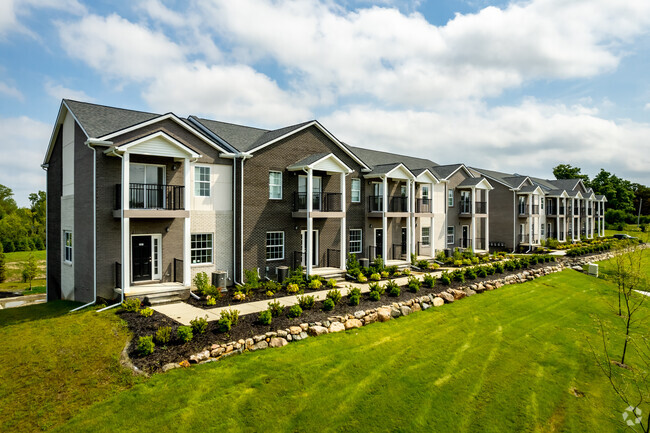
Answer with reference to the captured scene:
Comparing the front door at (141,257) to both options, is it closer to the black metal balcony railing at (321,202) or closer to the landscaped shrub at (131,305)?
the landscaped shrub at (131,305)

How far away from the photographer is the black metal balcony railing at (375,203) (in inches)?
950

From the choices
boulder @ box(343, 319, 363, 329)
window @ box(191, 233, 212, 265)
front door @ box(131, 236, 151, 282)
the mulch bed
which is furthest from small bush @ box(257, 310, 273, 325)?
front door @ box(131, 236, 151, 282)

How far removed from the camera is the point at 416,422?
25.3 ft

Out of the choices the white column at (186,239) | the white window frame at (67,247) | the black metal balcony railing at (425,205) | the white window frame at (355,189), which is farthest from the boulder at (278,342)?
the black metal balcony railing at (425,205)

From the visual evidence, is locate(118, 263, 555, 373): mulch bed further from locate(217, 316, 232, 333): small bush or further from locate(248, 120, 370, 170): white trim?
locate(248, 120, 370, 170): white trim

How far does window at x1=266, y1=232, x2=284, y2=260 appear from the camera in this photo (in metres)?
19.2

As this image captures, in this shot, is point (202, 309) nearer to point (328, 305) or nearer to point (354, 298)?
point (328, 305)

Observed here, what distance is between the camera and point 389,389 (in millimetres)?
8852

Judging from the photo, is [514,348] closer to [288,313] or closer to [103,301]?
[288,313]

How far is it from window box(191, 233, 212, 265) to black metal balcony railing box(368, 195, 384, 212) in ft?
35.2

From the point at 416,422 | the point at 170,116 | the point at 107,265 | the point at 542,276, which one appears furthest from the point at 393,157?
the point at 416,422

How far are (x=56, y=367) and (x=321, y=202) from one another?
46.8 ft

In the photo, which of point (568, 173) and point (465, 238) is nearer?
point (465, 238)

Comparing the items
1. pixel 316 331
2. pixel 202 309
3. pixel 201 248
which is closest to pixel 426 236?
pixel 201 248
